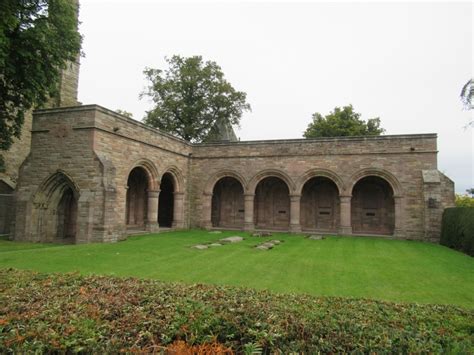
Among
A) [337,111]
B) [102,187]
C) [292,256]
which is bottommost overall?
[292,256]

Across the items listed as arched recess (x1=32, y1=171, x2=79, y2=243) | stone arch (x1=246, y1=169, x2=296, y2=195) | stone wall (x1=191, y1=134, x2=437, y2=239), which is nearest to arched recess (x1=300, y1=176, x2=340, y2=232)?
stone arch (x1=246, y1=169, x2=296, y2=195)

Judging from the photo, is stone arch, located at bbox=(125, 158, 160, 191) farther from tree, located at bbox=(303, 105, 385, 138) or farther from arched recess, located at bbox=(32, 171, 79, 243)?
tree, located at bbox=(303, 105, 385, 138)

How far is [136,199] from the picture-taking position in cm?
1892

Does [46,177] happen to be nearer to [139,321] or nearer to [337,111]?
[139,321]

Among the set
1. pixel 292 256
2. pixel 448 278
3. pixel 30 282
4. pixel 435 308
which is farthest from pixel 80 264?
pixel 448 278

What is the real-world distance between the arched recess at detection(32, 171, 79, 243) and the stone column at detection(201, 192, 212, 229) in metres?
7.59

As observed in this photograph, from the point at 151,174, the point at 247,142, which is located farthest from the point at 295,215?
the point at 151,174

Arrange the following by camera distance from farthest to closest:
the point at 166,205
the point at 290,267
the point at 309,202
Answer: the point at 166,205 < the point at 309,202 < the point at 290,267

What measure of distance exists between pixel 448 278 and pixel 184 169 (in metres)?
15.0

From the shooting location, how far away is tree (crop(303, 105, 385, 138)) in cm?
2884

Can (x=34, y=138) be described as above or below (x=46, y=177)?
above

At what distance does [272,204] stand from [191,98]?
38.9ft

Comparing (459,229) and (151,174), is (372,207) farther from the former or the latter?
(151,174)

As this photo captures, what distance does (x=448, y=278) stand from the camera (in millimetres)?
7809
